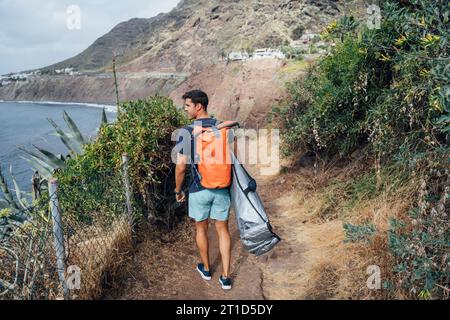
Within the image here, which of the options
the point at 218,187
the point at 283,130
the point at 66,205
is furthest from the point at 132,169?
the point at 283,130

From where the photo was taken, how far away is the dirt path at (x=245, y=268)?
4203mm

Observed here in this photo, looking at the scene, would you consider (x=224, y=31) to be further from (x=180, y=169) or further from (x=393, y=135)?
(x=180, y=169)

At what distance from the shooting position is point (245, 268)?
484cm

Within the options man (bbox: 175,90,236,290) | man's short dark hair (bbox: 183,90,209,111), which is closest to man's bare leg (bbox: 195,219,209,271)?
man (bbox: 175,90,236,290)

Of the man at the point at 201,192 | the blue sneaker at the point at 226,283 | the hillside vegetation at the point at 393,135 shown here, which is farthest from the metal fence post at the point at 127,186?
the hillside vegetation at the point at 393,135

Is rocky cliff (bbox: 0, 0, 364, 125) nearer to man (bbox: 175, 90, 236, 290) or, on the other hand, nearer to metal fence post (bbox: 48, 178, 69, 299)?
man (bbox: 175, 90, 236, 290)

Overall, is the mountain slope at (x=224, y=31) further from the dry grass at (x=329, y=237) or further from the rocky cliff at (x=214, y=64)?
Result: the dry grass at (x=329, y=237)

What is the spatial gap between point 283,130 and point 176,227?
14.4 ft

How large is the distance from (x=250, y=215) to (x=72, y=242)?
6.97 feet

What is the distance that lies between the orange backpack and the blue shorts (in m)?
0.11

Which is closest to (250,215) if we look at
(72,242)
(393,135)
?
(72,242)

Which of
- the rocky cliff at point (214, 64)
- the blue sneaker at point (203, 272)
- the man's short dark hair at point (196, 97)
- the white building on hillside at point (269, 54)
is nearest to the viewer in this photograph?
the man's short dark hair at point (196, 97)

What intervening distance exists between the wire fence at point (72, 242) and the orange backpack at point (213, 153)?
4.22 feet
